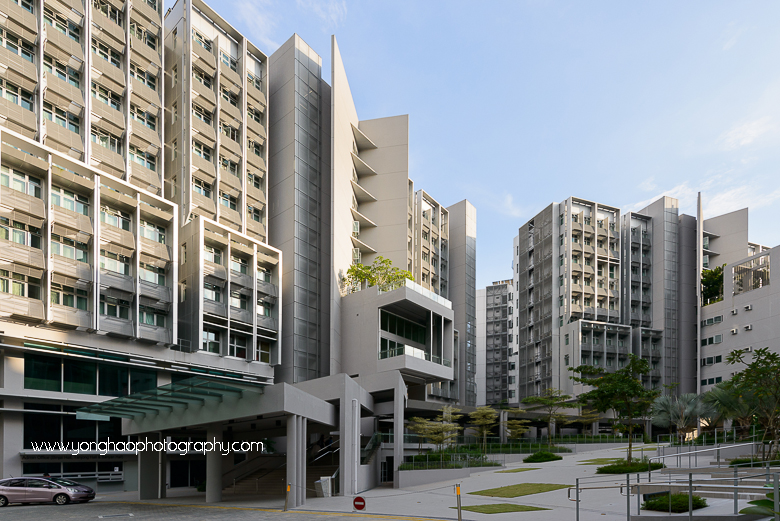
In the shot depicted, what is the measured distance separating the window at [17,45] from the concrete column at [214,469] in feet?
98.8

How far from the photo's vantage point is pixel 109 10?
Answer: 50281mm

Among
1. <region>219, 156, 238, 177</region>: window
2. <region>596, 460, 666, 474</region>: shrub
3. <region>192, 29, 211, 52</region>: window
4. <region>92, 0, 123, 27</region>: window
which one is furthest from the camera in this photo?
<region>219, 156, 238, 177</region>: window

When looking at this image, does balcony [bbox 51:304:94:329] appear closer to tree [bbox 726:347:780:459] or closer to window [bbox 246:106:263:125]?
window [bbox 246:106:263:125]

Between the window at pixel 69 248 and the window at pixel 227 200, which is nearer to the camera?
the window at pixel 69 248

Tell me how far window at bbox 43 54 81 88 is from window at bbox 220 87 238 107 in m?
14.5

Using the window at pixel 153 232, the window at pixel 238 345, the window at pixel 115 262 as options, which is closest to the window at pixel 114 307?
the window at pixel 115 262

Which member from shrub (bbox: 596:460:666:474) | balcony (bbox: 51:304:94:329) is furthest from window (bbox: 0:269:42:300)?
shrub (bbox: 596:460:666:474)

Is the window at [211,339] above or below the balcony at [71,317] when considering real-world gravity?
below

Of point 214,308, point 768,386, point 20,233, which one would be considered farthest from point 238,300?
point 768,386

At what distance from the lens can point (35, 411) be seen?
40.1 meters

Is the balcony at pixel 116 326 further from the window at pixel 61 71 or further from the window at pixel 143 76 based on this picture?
the window at pixel 143 76

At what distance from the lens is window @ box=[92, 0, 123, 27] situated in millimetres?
49191

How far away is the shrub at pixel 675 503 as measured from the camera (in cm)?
1723

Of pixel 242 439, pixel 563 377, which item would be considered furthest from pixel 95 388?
pixel 563 377
